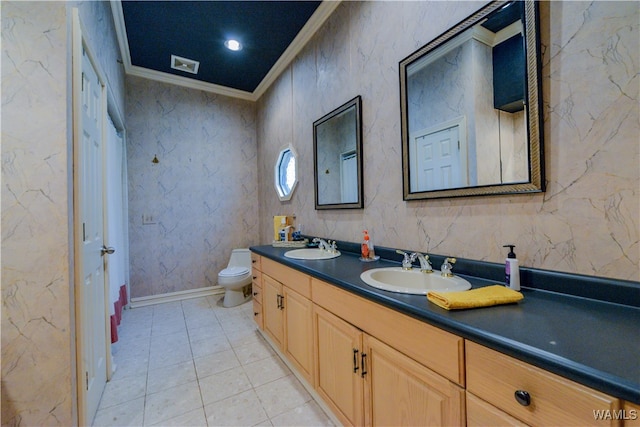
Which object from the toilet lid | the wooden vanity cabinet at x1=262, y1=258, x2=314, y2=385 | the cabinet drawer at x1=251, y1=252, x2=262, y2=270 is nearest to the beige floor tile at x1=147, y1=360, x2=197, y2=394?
the wooden vanity cabinet at x1=262, y1=258, x2=314, y2=385

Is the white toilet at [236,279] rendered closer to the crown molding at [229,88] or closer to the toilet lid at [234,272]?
the toilet lid at [234,272]

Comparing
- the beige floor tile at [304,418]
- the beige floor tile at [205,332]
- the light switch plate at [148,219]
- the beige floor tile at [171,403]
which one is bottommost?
the beige floor tile at [304,418]

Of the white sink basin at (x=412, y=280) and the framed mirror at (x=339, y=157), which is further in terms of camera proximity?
the framed mirror at (x=339, y=157)

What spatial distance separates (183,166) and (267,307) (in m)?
2.25

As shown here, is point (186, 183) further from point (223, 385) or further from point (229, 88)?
point (223, 385)

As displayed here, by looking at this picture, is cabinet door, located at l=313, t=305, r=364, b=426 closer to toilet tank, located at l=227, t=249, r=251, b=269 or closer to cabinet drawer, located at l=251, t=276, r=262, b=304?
cabinet drawer, located at l=251, t=276, r=262, b=304

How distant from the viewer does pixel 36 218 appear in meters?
1.04

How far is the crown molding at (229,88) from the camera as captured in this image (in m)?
2.12

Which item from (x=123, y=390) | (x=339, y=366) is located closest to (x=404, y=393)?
(x=339, y=366)

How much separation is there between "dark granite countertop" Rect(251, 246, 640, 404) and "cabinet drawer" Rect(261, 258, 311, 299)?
0.55 meters

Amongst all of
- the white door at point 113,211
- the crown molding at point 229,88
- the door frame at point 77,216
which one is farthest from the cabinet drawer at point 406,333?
the crown molding at point 229,88

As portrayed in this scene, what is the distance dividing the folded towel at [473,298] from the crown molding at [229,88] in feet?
7.32

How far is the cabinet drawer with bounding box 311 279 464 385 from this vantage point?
0.74m

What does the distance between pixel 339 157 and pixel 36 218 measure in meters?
1.71
